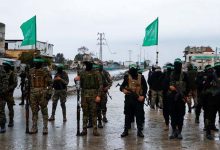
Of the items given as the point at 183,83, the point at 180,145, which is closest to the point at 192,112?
the point at 183,83

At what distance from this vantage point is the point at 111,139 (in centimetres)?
941

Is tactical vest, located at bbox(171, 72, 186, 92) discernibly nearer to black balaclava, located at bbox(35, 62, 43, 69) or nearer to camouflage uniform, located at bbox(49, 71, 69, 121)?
black balaclava, located at bbox(35, 62, 43, 69)

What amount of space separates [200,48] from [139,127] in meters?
145

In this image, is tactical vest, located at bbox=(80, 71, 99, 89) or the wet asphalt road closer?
the wet asphalt road

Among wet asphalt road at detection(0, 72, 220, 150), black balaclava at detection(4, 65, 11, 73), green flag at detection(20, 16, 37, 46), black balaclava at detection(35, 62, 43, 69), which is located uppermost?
green flag at detection(20, 16, 37, 46)

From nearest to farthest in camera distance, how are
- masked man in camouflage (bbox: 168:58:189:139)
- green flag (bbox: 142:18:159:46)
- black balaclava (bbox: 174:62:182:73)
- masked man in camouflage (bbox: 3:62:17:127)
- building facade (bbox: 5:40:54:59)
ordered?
1. masked man in camouflage (bbox: 168:58:189:139)
2. black balaclava (bbox: 174:62:182:73)
3. masked man in camouflage (bbox: 3:62:17:127)
4. green flag (bbox: 142:18:159:46)
5. building facade (bbox: 5:40:54:59)

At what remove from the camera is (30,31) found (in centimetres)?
1457

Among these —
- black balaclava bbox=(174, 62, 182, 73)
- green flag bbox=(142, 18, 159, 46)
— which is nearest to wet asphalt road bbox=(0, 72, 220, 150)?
black balaclava bbox=(174, 62, 182, 73)

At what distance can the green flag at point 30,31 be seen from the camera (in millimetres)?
14383

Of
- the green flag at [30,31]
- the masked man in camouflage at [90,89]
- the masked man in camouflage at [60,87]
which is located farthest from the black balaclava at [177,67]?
the green flag at [30,31]

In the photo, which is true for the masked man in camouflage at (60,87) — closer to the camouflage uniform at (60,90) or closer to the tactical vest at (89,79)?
the camouflage uniform at (60,90)

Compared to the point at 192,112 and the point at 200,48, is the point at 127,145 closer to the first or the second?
the point at 192,112

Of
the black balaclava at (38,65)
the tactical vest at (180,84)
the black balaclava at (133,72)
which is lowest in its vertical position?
the tactical vest at (180,84)

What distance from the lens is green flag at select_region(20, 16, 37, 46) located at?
47.2 feet
